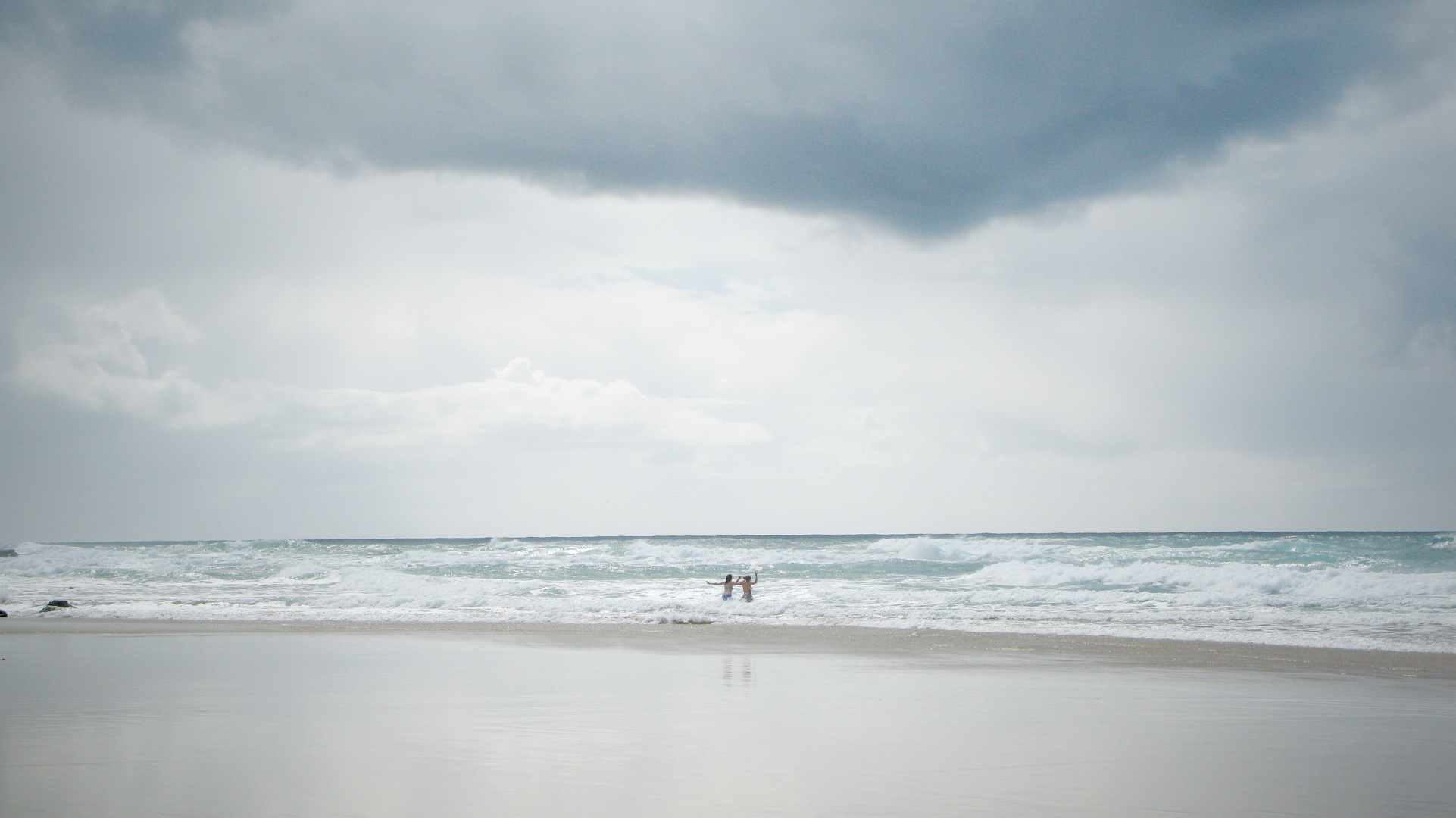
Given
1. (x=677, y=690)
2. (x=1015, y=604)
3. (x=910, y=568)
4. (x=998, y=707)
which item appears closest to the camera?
(x=998, y=707)

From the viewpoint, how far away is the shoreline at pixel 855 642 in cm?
1234

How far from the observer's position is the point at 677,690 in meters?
9.70

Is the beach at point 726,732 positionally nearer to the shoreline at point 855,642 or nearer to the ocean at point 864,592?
the shoreline at point 855,642

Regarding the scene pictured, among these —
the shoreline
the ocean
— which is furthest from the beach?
the ocean

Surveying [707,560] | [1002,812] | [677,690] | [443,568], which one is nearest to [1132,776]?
[1002,812]

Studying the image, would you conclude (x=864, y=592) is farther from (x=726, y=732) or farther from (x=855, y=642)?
(x=726, y=732)

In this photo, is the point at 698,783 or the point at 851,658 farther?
the point at 851,658

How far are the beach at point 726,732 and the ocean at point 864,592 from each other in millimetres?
4778

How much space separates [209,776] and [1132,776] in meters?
5.72

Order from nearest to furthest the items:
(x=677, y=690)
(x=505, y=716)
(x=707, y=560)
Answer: (x=505, y=716) < (x=677, y=690) < (x=707, y=560)

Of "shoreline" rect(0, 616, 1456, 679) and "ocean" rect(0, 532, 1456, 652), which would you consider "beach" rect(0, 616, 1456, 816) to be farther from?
"ocean" rect(0, 532, 1456, 652)

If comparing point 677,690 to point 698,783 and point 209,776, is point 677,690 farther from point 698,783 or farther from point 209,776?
point 209,776

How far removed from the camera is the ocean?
59.0 feet

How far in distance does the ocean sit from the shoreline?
914 mm
